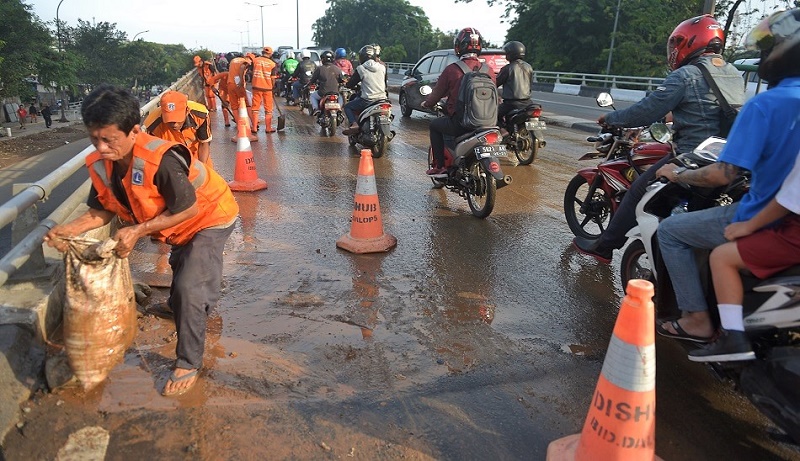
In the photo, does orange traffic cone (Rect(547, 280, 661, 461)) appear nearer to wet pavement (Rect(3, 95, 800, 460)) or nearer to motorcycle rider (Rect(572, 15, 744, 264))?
wet pavement (Rect(3, 95, 800, 460))

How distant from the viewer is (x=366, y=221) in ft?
17.3

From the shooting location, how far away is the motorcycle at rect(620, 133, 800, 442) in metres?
2.24

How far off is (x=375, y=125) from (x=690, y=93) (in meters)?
6.45

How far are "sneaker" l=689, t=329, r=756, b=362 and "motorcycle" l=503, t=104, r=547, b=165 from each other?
21.8 ft

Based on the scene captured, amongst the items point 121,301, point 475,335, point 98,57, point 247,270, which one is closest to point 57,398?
Result: point 121,301

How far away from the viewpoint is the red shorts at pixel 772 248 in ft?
7.78

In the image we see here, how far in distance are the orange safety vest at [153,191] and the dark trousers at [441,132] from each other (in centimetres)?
369

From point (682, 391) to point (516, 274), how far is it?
1.83 meters

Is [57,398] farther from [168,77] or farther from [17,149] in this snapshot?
[168,77]

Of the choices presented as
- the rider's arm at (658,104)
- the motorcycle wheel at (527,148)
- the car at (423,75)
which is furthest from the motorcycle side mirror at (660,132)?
the car at (423,75)

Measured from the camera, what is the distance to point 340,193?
7398mm

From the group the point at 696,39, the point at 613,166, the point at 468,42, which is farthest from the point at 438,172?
the point at 696,39

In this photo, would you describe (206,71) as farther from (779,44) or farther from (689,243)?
(779,44)

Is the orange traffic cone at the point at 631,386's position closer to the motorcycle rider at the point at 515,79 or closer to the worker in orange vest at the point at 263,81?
the motorcycle rider at the point at 515,79
